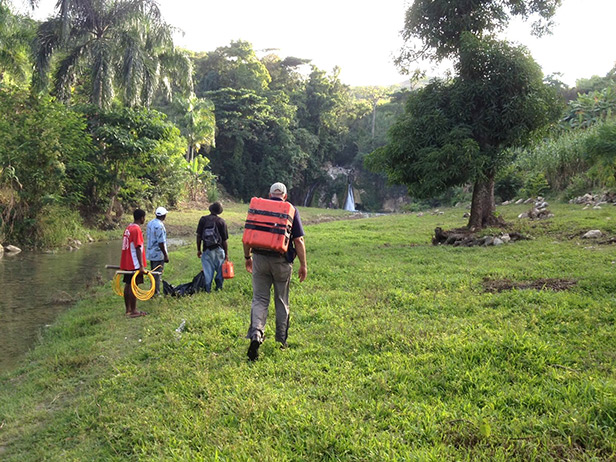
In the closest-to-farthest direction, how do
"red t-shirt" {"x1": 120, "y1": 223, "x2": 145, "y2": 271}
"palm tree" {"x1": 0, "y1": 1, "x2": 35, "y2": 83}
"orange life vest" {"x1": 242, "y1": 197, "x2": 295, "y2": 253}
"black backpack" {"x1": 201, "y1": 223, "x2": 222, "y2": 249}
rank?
"orange life vest" {"x1": 242, "y1": 197, "x2": 295, "y2": 253}
"red t-shirt" {"x1": 120, "y1": 223, "x2": 145, "y2": 271}
"black backpack" {"x1": 201, "y1": 223, "x2": 222, "y2": 249}
"palm tree" {"x1": 0, "y1": 1, "x2": 35, "y2": 83}

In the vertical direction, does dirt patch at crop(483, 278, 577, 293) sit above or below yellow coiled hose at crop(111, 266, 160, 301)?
above

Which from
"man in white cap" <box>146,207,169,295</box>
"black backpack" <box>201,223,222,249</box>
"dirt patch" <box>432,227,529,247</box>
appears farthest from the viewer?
"dirt patch" <box>432,227,529,247</box>

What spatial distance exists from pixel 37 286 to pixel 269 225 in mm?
8243

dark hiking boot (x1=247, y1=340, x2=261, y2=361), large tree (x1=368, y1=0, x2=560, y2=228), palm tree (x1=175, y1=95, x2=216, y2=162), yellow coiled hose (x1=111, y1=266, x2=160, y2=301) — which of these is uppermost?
palm tree (x1=175, y1=95, x2=216, y2=162)

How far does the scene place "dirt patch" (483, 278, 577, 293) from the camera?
21.2 feet

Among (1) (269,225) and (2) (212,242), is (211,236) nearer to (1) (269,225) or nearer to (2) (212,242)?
(2) (212,242)

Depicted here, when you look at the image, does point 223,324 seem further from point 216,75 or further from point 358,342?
point 216,75

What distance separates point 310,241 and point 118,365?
31.6 ft

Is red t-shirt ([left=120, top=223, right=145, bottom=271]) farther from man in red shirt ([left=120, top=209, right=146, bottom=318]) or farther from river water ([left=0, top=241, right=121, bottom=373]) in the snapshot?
river water ([left=0, top=241, right=121, bottom=373])

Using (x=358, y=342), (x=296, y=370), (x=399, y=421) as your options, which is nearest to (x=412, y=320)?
(x=358, y=342)

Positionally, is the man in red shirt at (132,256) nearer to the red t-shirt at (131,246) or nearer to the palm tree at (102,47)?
the red t-shirt at (131,246)

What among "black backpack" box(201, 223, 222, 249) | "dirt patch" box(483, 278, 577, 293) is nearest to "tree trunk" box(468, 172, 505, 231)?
"dirt patch" box(483, 278, 577, 293)

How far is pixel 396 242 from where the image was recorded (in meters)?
13.6

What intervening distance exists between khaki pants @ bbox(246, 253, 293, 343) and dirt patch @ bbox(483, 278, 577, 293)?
3454 millimetres
